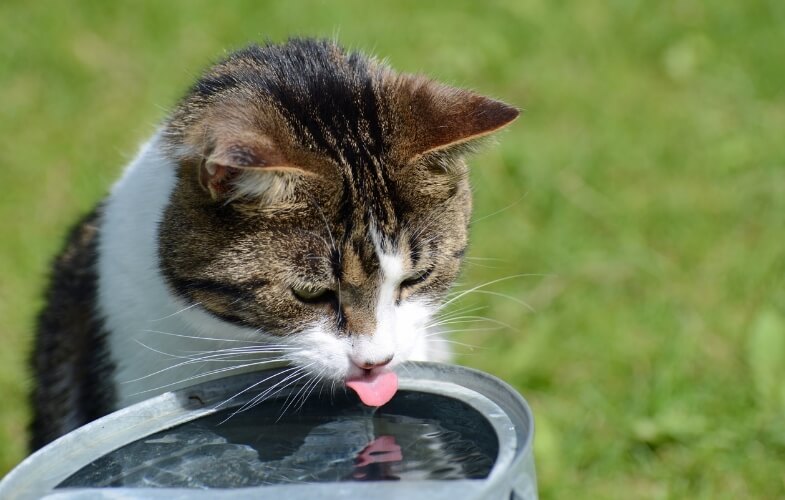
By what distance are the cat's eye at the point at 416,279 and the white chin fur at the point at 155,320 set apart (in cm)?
5

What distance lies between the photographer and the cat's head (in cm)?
194

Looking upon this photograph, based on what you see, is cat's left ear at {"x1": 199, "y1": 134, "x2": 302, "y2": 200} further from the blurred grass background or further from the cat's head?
the blurred grass background

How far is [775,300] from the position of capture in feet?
10.8

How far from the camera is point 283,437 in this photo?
1755 millimetres

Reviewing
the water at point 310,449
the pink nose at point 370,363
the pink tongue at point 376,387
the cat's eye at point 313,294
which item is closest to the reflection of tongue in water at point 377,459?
the water at point 310,449

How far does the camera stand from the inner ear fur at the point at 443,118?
6.46 ft

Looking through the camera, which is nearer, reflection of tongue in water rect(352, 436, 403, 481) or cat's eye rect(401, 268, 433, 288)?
reflection of tongue in water rect(352, 436, 403, 481)

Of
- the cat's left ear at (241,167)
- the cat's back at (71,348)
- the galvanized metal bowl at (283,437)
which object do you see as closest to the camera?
the galvanized metal bowl at (283,437)

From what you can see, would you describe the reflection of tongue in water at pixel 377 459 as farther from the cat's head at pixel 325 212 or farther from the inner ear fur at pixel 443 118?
the inner ear fur at pixel 443 118

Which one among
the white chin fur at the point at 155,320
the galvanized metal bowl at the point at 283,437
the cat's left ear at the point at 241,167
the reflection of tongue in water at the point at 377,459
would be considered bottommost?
the reflection of tongue in water at the point at 377,459

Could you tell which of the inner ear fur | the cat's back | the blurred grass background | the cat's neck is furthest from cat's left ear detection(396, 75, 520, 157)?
the cat's back

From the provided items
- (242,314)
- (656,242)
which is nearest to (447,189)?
(242,314)

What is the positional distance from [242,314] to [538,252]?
180 centimetres

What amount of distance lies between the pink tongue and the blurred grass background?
0.60m
